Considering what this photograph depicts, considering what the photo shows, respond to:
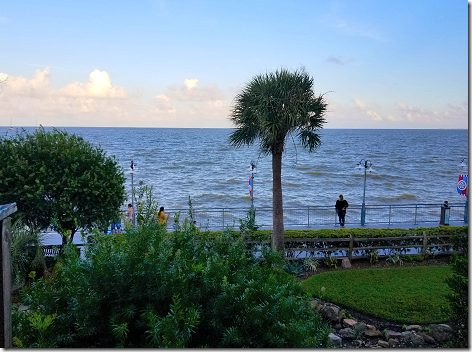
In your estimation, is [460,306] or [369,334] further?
[369,334]

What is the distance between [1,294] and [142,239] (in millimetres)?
1329

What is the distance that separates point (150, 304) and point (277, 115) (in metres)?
9.76

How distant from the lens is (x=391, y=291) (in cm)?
1160

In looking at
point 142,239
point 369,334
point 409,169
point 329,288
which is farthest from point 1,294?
point 409,169

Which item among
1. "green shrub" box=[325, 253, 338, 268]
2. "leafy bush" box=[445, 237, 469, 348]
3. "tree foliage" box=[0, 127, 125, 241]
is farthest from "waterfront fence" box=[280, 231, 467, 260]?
"leafy bush" box=[445, 237, 469, 348]

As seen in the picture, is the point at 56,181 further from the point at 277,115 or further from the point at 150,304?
the point at 150,304

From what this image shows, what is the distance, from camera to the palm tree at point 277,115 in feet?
42.0

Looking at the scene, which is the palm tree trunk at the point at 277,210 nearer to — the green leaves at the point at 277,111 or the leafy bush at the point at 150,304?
the green leaves at the point at 277,111

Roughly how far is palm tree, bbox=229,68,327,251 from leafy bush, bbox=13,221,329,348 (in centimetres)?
898

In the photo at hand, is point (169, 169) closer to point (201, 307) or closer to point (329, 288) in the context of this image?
point (329, 288)

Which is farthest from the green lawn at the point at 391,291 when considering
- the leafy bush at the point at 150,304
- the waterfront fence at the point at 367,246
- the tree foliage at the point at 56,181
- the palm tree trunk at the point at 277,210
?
the tree foliage at the point at 56,181

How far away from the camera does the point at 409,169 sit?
220 ft

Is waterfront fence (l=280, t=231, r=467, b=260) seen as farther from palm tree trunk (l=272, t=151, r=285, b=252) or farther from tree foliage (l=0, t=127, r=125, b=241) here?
tree foliage (l=0, t=127, r=125, b=241)

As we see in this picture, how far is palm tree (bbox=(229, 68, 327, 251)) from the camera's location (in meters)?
12.8
